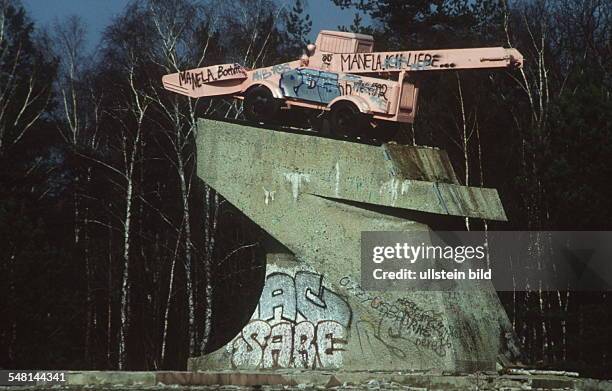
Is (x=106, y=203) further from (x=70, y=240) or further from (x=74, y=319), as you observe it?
(x=74, y=319)

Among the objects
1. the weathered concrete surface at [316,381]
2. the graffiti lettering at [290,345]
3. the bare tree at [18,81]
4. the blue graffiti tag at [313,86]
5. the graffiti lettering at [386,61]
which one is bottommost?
the weathered concrete surface at [316,381]

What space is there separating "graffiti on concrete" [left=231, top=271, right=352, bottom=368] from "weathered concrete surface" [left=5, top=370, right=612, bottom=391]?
0.30 m

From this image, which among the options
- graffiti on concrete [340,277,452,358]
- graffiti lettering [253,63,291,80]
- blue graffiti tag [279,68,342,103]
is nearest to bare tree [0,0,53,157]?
graffiti lettering [253,63,291,80]

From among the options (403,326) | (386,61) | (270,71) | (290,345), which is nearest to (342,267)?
(403,326)

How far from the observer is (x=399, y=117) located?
16828 millimetres

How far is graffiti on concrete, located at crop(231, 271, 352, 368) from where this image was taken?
1594 cm

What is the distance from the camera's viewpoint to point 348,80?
17.0m

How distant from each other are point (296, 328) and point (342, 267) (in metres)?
1.03

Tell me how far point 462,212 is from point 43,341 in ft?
34.6

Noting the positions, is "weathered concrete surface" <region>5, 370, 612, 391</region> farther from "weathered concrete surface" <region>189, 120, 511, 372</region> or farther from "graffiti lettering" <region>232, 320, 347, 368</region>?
"weathered concrete surface" <region>189, 120, 511, 372</region>

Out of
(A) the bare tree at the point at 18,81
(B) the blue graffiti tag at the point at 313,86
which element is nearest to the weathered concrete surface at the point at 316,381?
(B) the blue graffiti tag at the point at 313,86

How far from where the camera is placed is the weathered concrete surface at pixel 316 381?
14.9 meters

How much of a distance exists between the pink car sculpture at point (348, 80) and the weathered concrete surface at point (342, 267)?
75cm

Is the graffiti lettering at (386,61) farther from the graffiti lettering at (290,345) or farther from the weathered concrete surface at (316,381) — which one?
the weathered concrete surface at (316,381)
